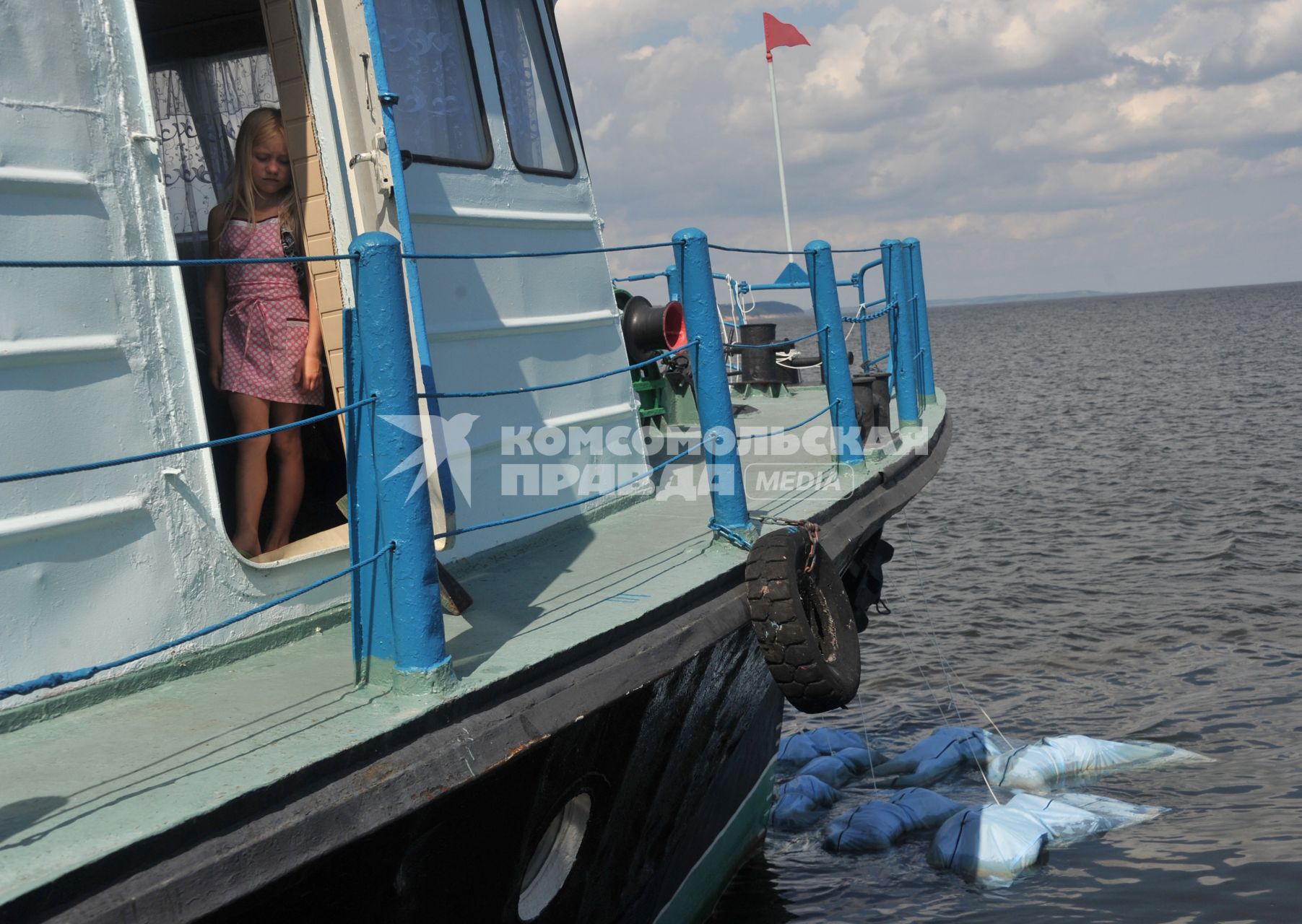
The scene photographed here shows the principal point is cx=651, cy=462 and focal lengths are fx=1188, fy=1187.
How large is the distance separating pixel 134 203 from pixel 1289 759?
8304 mm

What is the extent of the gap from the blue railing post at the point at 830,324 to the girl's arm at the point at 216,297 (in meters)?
2.75

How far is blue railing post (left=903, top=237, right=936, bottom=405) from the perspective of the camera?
7.75 m

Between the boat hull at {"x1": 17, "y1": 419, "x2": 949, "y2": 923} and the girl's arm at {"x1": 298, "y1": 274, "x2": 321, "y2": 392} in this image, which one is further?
the girl's arm at {"x1": 298, "y1": 274, "x2": 321, "y2": 392}

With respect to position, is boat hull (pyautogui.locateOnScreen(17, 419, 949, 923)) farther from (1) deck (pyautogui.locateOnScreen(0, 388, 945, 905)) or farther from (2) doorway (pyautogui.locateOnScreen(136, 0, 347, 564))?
(2) doorway (pyautogui.locateOnScreen(136, 0, 347, 564))

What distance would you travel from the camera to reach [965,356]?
204 ft

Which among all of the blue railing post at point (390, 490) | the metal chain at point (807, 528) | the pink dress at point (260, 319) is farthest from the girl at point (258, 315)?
the metal chain at point (807, 528)

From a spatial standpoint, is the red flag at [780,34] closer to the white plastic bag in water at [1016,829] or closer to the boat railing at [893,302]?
the boat railing at [893,302]

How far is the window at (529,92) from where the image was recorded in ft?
15.3

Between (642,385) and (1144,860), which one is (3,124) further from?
(1144,860)

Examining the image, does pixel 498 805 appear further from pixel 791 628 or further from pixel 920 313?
pixel 920 313

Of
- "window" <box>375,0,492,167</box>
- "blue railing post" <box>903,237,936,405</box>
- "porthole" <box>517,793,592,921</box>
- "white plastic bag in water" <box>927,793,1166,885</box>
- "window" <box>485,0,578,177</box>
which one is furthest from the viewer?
"blue railing post" <box>903,237,936,405</box>

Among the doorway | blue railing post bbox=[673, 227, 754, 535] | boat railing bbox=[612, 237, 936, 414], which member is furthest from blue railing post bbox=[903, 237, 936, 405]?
the doorway

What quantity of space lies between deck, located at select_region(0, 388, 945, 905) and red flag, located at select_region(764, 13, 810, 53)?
5175mm

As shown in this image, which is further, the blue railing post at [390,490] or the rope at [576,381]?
the rope at [576,381]
